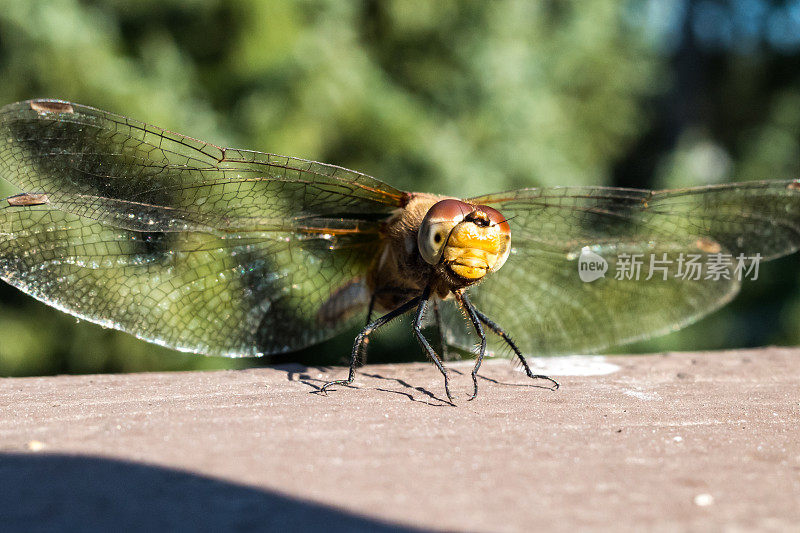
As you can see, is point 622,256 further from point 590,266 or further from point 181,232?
point 181,232

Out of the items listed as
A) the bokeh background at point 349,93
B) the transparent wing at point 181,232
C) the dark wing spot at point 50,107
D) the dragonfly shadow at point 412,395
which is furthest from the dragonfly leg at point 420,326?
the bokeh background at point 349,93

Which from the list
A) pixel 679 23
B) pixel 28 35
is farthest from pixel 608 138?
pixel 28 35

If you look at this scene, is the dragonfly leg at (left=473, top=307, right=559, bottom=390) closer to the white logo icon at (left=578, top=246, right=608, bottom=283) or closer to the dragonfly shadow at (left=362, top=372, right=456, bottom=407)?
the dragonfly shadow at (left=362, top=372, right=456, bottom=407)

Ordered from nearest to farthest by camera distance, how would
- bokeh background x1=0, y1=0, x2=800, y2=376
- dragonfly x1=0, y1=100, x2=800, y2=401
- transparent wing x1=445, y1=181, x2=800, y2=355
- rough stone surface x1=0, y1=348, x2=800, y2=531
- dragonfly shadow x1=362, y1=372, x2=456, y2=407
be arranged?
1. rough stone surface x1=0, y1=348, x2=800, y2=531
2. dragonfly shadow x1=362, y1=372, x2=456, y2=407
3. dragonfly x1=0, y1=100, x2=800, y2=401
4. transparent wing x1=445, y1=181, x2=800, y2=355
5. bokeh background x1=0, y1=0, x2=800, y2=376

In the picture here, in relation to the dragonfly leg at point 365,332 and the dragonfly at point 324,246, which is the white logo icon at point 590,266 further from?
the dragonfly leg at point 365,332

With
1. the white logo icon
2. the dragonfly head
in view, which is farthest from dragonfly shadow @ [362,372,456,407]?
the white logo icon

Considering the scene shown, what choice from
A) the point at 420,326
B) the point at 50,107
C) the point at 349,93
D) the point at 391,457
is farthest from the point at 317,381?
the point at 349,93
